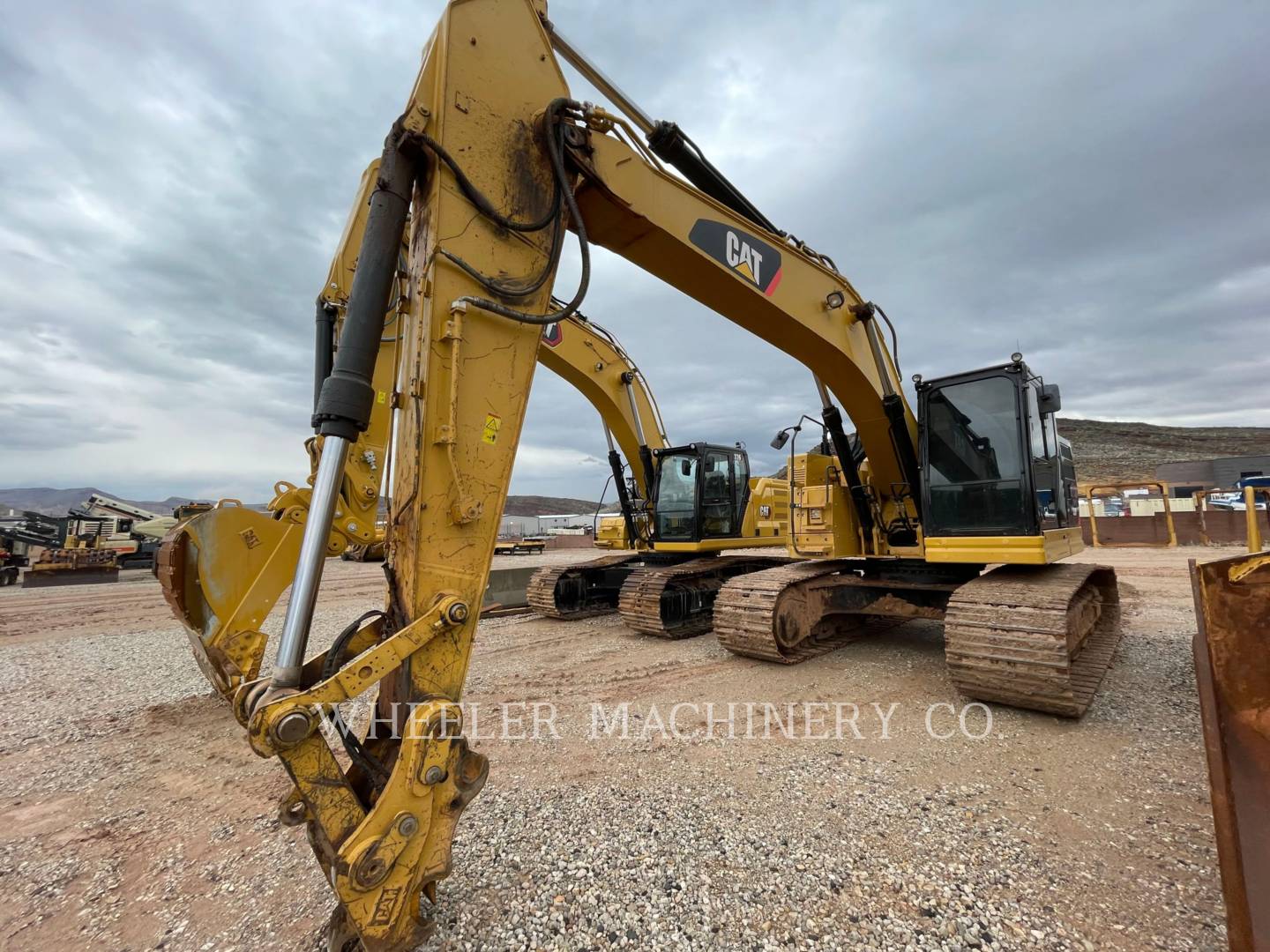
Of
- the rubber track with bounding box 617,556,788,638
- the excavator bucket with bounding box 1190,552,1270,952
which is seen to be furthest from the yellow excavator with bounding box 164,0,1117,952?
the rubber track with bounding box 617,556,788,638

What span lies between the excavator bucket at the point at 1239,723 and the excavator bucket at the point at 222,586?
16.4ft

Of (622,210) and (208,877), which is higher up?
(622,210)

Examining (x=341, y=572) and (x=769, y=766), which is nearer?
(x=769, y=766)

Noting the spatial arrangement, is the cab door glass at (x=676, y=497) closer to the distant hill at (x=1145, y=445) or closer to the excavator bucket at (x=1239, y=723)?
the excavator bucket at (x=1239, y=723)

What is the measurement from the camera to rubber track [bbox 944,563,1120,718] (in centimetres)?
394

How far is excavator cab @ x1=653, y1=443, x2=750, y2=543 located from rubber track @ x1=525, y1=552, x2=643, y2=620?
942mm

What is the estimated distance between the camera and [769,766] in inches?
136

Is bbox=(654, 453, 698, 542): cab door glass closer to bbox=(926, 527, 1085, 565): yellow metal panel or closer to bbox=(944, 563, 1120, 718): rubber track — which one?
bbox=(926, 527, 1085, 565): yellow metal panel

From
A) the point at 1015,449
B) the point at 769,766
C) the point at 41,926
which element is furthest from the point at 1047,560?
the point at 41,926

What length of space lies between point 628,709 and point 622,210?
11.5 feet

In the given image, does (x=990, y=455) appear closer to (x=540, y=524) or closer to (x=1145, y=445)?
(x=540, y=524)

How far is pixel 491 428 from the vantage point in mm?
2496

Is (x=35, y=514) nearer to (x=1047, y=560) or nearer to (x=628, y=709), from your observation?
(x=628, y=709)

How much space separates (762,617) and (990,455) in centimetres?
242
